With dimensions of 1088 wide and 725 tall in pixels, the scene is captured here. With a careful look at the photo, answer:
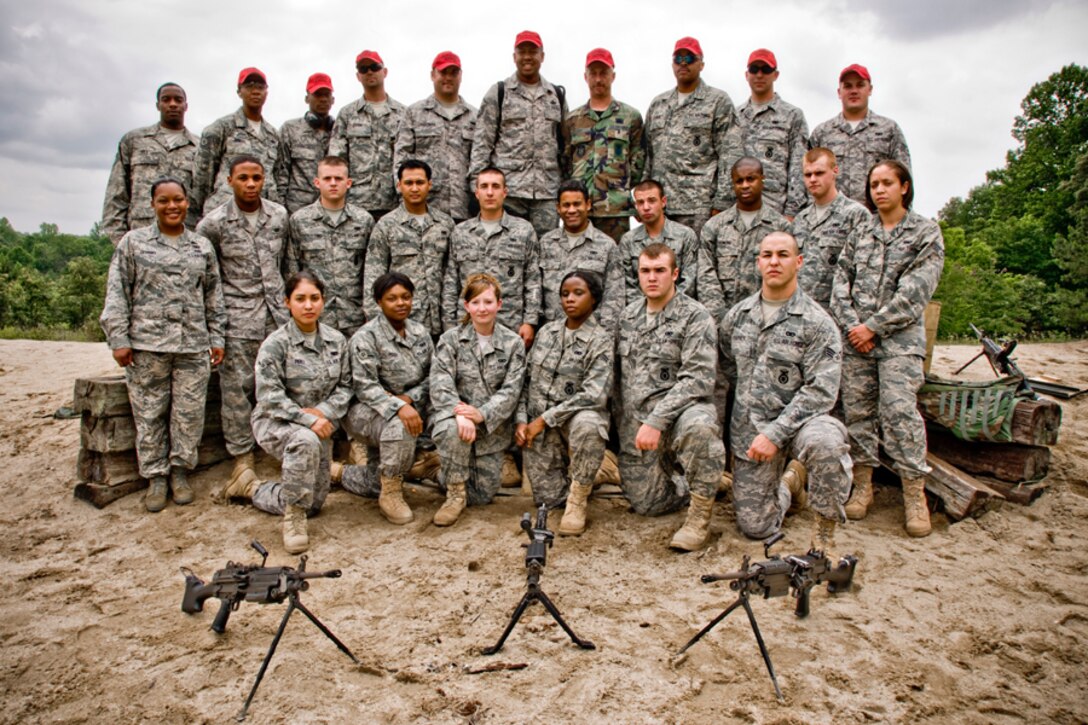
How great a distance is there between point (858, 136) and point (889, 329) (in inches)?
82.3

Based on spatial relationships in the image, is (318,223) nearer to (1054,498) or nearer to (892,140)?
(892,140)

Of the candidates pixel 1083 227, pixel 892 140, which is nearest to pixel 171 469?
pixel 892 140

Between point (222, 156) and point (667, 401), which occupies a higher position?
point (222, 156)

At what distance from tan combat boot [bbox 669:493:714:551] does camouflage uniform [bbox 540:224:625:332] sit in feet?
5.54

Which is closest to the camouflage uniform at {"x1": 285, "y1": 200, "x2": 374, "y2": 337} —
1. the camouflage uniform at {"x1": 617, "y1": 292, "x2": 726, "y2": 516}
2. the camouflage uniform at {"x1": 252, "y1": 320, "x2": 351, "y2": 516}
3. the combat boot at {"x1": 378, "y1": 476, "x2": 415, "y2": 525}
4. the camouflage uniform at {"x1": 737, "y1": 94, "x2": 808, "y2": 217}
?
the camouflage uniform at {"x1": 252, "y1": 320, "x2": 351, "y2": 516}

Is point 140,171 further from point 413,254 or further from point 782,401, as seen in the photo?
point 782,401

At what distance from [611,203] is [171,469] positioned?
13.9ft

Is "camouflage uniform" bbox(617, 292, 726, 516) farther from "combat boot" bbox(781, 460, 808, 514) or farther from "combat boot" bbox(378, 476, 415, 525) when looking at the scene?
"combat boot" bbox(378, 476, 415, 525)

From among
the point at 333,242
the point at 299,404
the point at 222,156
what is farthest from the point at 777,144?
the point at 222,156

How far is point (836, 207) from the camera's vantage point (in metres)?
5.13

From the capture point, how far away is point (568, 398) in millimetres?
4992

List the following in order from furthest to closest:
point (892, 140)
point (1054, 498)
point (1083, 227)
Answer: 1. point (1083, 227)
2. point (892, 140)
3. point (1054, 498)

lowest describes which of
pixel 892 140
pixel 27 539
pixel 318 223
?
pixel 27 539

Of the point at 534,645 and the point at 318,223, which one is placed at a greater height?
the point at 318,223
